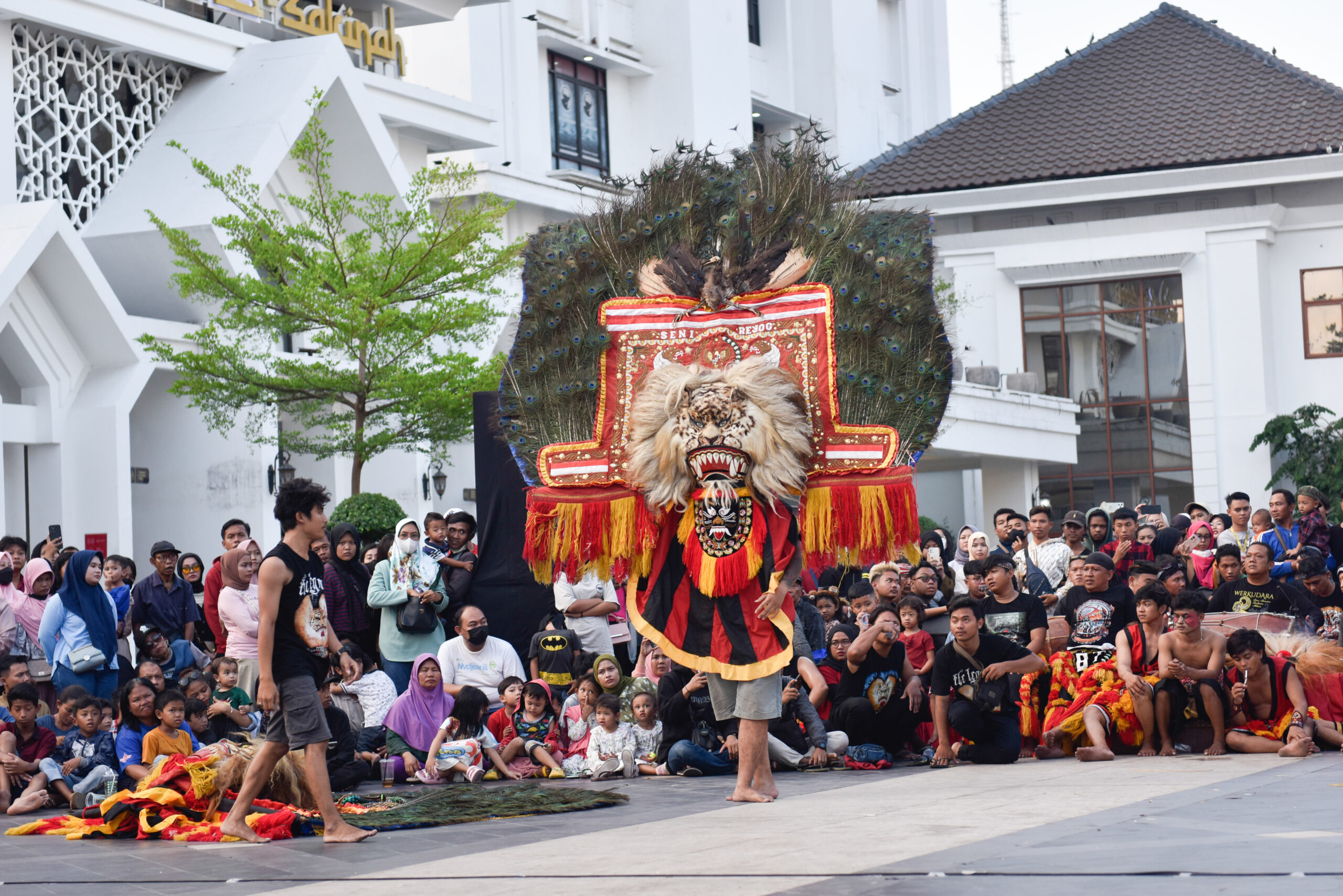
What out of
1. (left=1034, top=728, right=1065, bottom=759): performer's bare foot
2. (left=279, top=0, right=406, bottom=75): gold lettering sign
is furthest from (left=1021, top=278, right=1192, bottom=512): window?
(left=1034, top=728, right=1065, bottom=759): performer's bare foot

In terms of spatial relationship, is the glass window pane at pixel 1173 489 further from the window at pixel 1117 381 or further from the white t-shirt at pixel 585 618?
the white t-shirt at pixel 585 618

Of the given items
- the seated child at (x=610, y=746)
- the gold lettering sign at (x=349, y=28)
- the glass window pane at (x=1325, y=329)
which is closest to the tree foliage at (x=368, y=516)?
the seated child at (x=610, y=746)

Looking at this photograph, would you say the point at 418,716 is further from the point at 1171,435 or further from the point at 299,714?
the point at 1171,435

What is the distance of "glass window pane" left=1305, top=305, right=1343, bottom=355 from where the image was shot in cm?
3231

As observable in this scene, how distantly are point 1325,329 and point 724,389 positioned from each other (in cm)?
2655

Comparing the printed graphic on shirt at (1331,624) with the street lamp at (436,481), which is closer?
the printed graphic on shirt at (1331,624)

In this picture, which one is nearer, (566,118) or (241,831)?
(241,831)

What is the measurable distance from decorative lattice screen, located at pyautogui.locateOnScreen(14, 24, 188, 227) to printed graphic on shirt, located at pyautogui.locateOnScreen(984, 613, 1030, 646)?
15517mm

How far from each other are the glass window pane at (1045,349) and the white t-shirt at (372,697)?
924 inches

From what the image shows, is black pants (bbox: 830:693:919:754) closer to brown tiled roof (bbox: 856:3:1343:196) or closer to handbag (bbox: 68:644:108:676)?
handbag (bbox: 68:644:108:676)

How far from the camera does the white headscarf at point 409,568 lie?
13.0 meters

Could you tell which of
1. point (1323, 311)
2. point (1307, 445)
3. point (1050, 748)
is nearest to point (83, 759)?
point (1050, 748)

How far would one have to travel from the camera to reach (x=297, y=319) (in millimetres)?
18797

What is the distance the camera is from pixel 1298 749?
10.5 m
